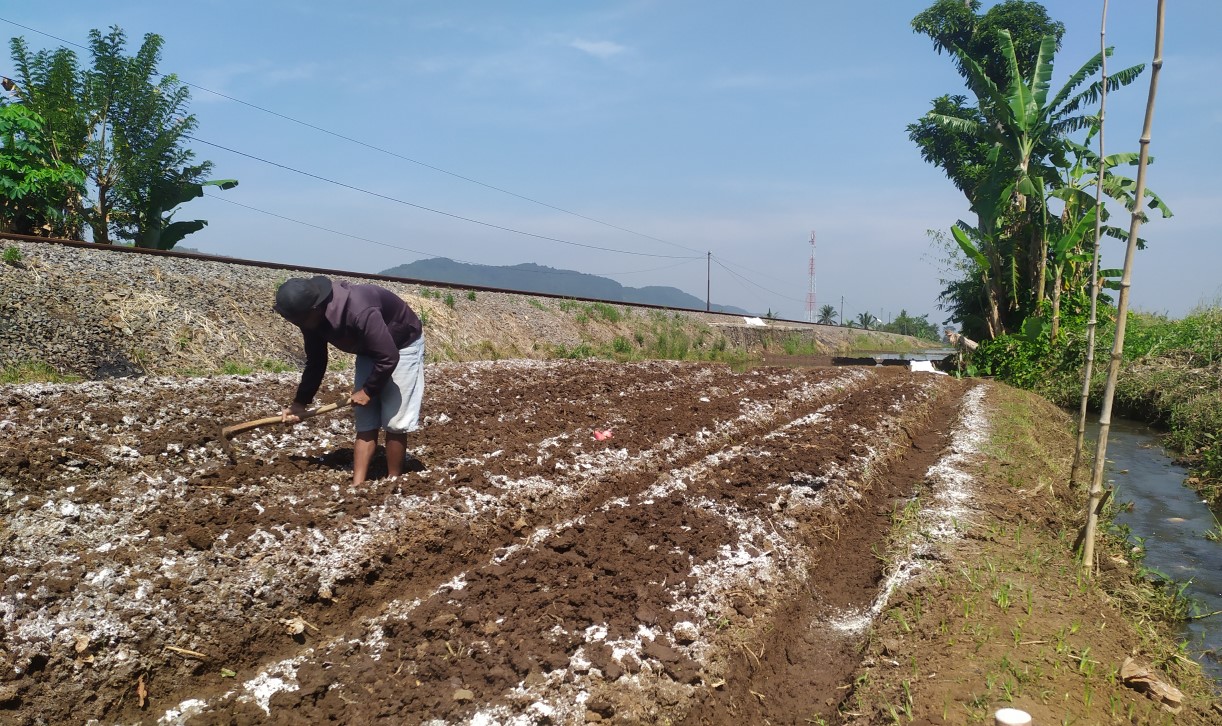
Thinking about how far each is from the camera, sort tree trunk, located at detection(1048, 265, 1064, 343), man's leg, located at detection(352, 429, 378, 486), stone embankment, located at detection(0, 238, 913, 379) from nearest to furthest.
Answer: man's leg, located at detection(352, 429, 378, 486) < stone embankment, located at detection(0, 238, 913, 379) < tree trunk, located at detection(1048, 265, 1064, 343)

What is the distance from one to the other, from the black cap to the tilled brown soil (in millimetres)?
1251

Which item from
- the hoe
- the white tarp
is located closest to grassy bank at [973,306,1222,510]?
the white tarp

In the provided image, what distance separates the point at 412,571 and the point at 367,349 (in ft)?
4.84

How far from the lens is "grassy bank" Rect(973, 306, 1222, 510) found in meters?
9.68

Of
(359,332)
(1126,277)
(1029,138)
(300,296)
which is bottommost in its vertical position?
(359,332)

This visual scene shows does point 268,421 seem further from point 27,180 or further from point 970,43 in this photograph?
point 970,43

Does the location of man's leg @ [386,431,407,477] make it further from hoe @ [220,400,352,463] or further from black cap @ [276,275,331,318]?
black cap @ [276,275,331,318]

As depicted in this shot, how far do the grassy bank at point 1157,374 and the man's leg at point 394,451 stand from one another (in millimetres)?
8041

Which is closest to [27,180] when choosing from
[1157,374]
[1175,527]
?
[1175,527]

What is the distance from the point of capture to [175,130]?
21.8 meters

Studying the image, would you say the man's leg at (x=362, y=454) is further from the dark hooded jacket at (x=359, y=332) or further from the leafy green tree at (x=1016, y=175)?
the leafy green tree at (x=1016, y=175)

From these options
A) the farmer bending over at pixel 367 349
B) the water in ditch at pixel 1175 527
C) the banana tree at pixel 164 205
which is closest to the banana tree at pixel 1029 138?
the water in ditch at pixel 1175 527

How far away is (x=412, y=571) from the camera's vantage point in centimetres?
435

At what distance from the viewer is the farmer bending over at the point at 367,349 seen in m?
4.64
